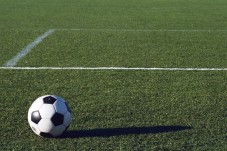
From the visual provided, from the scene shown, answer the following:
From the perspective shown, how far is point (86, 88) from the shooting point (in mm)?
5047

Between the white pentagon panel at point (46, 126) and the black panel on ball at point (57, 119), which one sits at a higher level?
the black panel on ball at point (57, 119)

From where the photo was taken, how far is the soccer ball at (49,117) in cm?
348

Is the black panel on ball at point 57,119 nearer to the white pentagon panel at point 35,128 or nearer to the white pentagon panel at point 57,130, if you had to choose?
the white pentagon panel at point 57,130

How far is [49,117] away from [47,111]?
0.19 feet

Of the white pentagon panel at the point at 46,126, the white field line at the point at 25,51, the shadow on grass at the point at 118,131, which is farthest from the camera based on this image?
the white field line at the point at 25,51

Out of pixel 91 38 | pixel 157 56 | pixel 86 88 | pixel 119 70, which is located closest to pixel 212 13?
pixel 91 38

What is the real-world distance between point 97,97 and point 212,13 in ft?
34.8

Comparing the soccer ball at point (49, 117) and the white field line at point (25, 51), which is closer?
the soccer ball at point (49, 117)

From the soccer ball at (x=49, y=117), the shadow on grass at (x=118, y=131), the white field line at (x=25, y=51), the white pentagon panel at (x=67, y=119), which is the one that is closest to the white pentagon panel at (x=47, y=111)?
the soccer ball at (x=49, y=117)

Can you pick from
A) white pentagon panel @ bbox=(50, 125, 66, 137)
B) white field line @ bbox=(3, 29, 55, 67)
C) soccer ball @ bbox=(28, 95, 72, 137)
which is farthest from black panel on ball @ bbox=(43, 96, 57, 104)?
white field line @ bbox=(3, 29, 55, 67)

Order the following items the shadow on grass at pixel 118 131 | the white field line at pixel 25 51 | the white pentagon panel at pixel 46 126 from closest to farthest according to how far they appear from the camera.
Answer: the white pentagon panel at pixel 46 126
the shadow on grass at pixel 118 131
the white field line at pixel 25 51

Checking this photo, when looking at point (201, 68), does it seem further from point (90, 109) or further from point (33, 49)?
point (33, 49)

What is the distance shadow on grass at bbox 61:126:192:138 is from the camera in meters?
3.60

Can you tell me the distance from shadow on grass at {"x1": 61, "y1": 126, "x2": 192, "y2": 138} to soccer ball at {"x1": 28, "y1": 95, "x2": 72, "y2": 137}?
119mm
